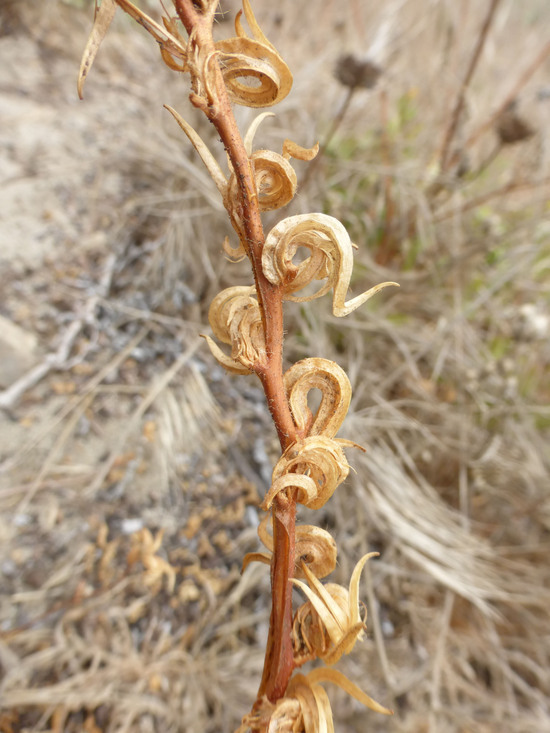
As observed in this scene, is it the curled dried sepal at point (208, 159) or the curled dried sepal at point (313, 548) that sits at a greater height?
the curled dried sepal at point (208, 159)

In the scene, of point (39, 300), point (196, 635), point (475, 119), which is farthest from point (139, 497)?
point (475, 119)

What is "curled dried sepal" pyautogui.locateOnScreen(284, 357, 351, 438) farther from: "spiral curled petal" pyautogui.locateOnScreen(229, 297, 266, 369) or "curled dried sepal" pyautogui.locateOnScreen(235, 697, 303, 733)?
"curled dried sepal" pyautogui.locateOnScreen(235, 697, 303, 733)

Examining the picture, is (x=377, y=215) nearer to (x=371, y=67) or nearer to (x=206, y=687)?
(x=371, y=67)

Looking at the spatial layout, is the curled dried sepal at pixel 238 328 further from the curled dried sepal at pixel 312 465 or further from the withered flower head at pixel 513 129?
the withered flower head at pixel 513 129

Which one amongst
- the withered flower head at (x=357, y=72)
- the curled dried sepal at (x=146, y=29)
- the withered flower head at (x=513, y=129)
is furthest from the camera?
the withered flower head at (x=513, y=129)

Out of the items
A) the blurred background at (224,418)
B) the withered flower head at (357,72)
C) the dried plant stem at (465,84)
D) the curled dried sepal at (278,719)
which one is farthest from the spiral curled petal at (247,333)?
the dried plant stem at (465,84)

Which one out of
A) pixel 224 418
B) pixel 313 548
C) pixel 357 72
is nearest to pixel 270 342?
pixel 313 548

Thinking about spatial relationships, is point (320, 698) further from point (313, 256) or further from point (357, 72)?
point (357, 72)

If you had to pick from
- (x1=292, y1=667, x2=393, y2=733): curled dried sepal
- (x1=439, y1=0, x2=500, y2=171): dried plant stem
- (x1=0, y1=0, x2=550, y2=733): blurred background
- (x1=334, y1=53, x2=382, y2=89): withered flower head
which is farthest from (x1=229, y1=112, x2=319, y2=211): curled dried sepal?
(x1=439, y1=0, x2=500, y2=171): dried plant stem
